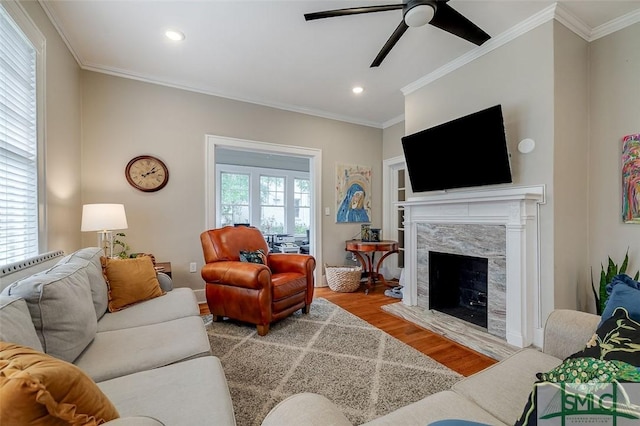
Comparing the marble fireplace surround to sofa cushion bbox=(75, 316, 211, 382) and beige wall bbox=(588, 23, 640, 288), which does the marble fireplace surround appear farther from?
sofa cushion bbox=(75, 316, 211, 382)

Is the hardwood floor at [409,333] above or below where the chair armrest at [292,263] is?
below

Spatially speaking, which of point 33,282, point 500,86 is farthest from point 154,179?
point 500,86

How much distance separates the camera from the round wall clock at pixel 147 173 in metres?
3.10

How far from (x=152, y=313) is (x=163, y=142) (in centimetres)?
219

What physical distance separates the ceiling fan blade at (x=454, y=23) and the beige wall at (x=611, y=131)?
1.18 m

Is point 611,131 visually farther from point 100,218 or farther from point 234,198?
point 234,198

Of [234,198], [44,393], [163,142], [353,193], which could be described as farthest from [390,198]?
[44,393]

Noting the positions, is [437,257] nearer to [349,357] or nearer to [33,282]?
[349,357]

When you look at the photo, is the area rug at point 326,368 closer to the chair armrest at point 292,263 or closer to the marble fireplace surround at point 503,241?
the chair armrest at point 292,263

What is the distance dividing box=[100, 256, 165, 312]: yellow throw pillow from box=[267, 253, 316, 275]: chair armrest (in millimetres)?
1206

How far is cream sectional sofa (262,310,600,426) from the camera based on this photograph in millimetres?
732

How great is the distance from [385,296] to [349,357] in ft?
5.77

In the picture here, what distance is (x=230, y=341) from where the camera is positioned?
2.34 metres

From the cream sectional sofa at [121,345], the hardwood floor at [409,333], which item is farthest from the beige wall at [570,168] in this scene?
the cream sectional sofa at [121,345]
